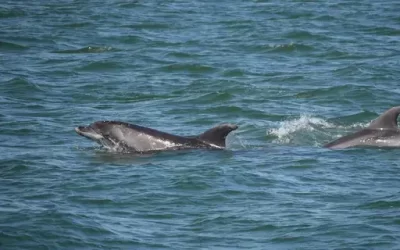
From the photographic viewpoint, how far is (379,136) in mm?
18469

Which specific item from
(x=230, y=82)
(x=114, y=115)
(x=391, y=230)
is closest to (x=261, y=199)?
(x=391, y=230)

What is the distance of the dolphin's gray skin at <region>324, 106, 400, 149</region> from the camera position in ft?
60.3

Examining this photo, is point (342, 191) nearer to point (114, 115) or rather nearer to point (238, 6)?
point (114, 115)

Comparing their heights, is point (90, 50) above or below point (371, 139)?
below

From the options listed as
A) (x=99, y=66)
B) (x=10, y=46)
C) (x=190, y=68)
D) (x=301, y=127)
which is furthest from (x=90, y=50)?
(x=301, y=127)

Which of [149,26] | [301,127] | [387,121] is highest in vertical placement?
[387,121]

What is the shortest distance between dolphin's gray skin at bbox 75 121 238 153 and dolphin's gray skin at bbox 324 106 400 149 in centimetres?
216

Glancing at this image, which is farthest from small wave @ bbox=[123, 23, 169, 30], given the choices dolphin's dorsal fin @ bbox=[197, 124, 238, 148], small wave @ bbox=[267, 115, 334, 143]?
dolphin's dorsal fin @ bbox=[197, 124, 238, 148]

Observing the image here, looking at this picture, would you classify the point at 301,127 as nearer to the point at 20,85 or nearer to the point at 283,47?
the point at 20,85

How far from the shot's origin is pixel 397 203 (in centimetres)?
1484

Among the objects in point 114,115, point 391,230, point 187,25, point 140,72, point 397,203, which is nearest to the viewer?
point 391,230

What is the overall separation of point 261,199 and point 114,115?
7.34 meters

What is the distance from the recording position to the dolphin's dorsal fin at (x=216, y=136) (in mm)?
18109

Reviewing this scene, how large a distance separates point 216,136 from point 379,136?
2.83 metres
